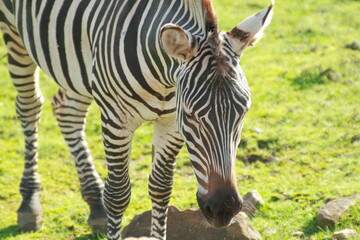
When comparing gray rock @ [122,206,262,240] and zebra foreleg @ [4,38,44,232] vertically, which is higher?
zebra foreleg @ [4,38,44,232]

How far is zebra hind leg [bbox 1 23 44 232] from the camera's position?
8.07m

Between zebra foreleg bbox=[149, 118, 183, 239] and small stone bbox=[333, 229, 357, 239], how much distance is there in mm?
1647

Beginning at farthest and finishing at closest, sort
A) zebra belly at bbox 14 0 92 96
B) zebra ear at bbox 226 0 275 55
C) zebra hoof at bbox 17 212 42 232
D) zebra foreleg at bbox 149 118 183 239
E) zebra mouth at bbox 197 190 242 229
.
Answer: zebra hoof at bbox 17 212 42 232
zebra belly at bbox 14 0 92 96
zebra foreleg at bbox 149 118 183 239
zebra ear at bbox 226 0 275 55
zebra mouth at bbox 197 190 242 229

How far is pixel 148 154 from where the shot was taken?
9867 millimetres

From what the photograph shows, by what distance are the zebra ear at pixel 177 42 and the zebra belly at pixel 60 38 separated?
5.43 feet

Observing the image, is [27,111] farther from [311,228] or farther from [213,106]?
[213,106]

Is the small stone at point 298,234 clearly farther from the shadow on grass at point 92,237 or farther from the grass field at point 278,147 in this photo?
the shadow on grass at point 92,237

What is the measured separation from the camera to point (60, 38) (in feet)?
22.1

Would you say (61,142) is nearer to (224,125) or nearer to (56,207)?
(56,207)

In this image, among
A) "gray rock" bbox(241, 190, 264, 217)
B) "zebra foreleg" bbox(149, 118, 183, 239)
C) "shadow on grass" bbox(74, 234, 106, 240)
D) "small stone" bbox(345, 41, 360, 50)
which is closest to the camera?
"zebra foreleg" bbox(149, 118, 183, 239)

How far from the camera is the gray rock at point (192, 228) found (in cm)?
665

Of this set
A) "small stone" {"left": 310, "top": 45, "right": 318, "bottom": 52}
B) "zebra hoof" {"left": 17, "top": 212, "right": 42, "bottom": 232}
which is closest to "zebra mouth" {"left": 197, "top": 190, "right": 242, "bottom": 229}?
"zebra hoof" {"left": 17, "top": 212, "right": 42, "bottom": 232}

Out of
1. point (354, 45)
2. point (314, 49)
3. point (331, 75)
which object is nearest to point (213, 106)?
point (331, 75)

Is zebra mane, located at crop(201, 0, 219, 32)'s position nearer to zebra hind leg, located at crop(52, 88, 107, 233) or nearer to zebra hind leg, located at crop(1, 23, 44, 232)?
zebra hind leg, located at crop(52, 88, 107, 233)
